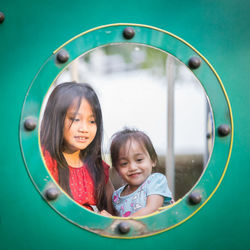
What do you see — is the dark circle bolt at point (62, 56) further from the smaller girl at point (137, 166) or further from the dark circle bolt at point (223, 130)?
the dark circle bolt at point (223, 130)

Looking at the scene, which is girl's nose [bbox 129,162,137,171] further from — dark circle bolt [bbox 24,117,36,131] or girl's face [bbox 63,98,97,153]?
dark circle bolt [bbox 24,117,36,131]

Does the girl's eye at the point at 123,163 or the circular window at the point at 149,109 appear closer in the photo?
the circular window at the point at 149,109

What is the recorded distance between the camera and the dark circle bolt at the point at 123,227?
4.11 ft

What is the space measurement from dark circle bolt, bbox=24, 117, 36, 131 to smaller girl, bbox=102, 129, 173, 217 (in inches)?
11.4

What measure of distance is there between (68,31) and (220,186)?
72 centimetres

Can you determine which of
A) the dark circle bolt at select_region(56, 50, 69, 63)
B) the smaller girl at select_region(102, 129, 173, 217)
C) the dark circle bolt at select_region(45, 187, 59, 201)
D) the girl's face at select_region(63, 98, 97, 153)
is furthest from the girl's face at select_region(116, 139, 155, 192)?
the dark circle bolt at select_region(56, 50, 69, 63)

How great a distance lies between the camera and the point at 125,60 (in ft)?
4.27

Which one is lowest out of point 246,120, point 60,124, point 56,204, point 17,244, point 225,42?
point 17,244

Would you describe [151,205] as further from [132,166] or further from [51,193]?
[51,193]

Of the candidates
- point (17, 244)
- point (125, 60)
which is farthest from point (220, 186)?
point (17, 244)

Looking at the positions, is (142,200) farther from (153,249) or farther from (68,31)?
(68,31)

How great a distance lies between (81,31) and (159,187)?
592 millimetres

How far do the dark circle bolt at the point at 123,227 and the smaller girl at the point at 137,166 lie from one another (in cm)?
9

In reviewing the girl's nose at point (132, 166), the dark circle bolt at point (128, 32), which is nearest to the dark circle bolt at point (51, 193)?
the girl's nose at point (132, 166)
